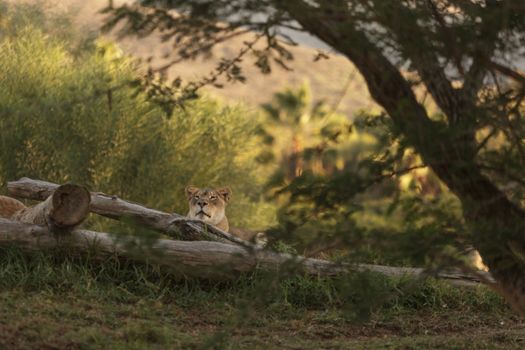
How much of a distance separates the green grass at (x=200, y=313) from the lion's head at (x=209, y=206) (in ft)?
10.4

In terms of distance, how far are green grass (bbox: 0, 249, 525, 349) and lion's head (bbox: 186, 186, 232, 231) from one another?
3.17 meters

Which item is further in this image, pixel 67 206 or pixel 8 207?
pixel 8 207

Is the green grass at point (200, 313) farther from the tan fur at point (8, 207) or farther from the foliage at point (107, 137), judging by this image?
the foliage at point (107, 137)

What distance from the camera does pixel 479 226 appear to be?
5.78m

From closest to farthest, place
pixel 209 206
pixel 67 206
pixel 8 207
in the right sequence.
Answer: pixel 67 206, pixel 8 207, pixel 209 206

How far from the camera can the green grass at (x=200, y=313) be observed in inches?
300

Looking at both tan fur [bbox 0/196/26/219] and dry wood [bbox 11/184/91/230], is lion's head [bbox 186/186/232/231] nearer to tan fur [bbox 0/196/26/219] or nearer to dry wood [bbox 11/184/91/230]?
tan fur [bbox 0/196/26/219]

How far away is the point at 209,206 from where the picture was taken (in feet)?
41.8

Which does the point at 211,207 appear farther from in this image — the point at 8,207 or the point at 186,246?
the point at 186,246

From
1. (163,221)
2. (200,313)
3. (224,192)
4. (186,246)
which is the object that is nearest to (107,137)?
(224,192)

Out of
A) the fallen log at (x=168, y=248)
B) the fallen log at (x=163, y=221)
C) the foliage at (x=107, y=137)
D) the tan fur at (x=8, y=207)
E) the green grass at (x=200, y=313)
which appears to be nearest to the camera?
the green grass at (x=200, y=313)

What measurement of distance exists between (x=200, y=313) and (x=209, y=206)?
397cm

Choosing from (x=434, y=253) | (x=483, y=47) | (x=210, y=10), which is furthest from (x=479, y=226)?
(x=210, y=10)

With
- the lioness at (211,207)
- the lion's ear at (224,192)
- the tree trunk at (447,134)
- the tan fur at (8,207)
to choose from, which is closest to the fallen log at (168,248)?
the tan fur at (8,207)
